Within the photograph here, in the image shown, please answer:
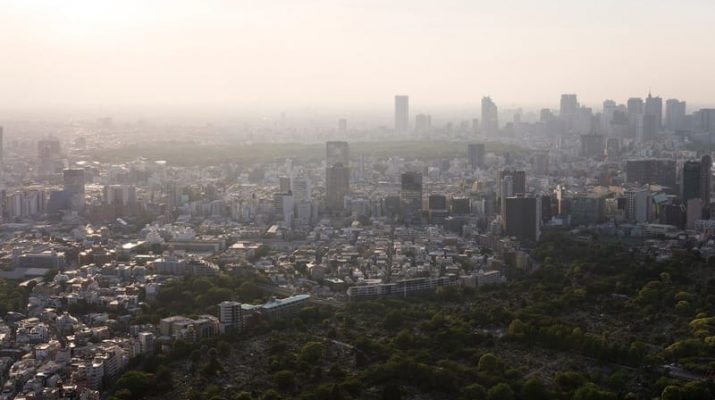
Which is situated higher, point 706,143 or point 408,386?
point 706,143

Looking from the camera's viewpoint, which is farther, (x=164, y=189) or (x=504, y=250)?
(x=164, y=189)

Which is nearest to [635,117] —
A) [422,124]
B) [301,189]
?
[422,124]

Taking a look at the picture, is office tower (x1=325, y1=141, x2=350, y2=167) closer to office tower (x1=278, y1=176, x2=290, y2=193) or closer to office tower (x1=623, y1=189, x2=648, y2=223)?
office tower (x1=278, y1=176, x2=290, y2=193)

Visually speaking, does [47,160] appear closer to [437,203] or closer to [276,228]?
[276,228]

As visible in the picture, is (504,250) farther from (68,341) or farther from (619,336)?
(68,341)

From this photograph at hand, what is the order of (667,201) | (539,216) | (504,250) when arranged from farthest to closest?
(667,201)
(539,216)
(504,250)

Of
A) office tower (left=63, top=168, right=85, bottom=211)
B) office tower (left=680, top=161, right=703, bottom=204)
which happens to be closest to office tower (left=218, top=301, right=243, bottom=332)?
office tower (left=63, top=168, right=85, bottom=211)

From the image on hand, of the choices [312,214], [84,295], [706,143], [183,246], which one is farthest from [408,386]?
[706,143]

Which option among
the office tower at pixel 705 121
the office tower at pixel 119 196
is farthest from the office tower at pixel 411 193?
the office tower at pixel 705 121
